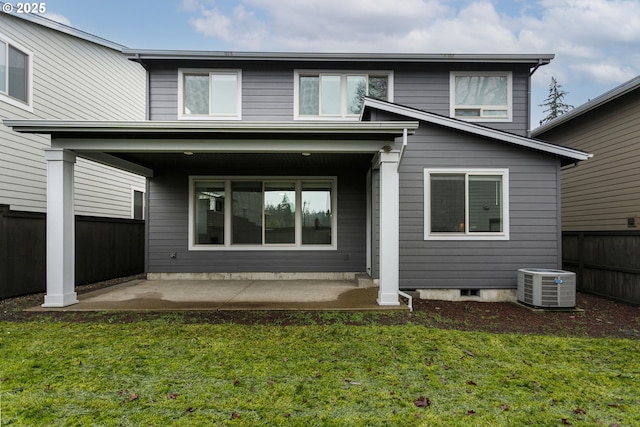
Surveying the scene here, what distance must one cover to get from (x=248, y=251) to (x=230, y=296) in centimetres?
206

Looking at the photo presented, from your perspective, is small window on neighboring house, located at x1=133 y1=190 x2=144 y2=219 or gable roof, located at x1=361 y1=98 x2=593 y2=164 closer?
gable roof, located at x1=361 y1=98 x2=593 y2=164

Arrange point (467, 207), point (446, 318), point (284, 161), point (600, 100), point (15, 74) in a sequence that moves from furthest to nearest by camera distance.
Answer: point (600, 100), point (15, 74), point (284, 161), point (467, 207), point (446, 318)

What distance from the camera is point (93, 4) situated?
35.6ft

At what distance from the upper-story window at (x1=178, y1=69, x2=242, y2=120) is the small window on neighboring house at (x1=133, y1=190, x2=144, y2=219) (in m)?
5.46

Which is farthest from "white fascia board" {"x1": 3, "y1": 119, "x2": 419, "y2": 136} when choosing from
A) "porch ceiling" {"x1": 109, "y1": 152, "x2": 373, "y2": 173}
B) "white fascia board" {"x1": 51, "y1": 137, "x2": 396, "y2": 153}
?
"porch ceiling" {"x1": 109, "y1": 152, "x2": 373, "y2": 173}

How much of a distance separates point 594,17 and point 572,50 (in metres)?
13.2

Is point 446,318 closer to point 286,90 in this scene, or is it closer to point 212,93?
point 286,90

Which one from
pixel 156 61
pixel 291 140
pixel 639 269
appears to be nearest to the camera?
pixel 291 140

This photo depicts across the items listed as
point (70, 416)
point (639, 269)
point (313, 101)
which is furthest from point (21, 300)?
point (639, 269)

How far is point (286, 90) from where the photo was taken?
8.59 m

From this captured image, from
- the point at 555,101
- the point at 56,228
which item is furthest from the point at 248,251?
the point at 555,101

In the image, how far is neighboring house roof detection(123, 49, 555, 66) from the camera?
8125 millimetres

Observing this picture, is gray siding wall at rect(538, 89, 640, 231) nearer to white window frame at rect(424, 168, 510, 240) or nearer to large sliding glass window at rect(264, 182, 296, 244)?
white window frame at rect(424, 168, 510, 240)

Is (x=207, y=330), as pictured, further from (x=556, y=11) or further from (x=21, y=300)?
(x=556, y=11)
